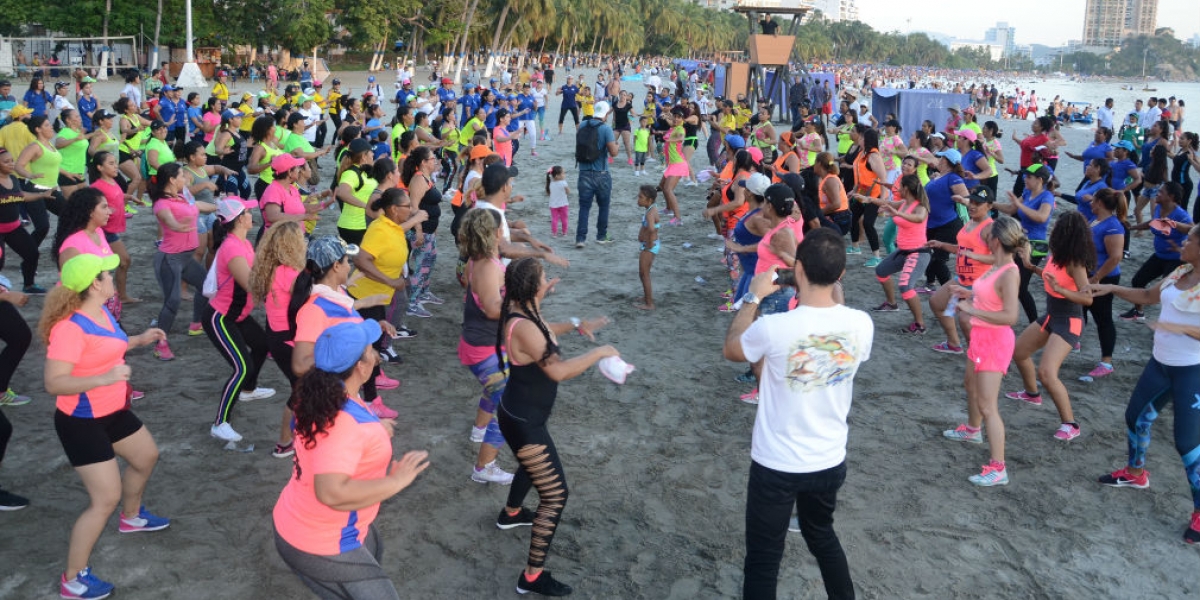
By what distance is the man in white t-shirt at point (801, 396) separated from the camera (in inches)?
142

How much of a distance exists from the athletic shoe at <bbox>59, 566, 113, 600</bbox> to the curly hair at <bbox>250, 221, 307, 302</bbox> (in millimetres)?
1932

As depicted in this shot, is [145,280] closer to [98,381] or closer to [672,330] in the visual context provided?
[672,330]

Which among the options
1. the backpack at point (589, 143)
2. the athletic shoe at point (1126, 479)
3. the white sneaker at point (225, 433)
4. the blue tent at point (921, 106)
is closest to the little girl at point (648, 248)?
the backpack at point (589, 143)

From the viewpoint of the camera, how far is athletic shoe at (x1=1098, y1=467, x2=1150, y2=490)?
19.4 ft

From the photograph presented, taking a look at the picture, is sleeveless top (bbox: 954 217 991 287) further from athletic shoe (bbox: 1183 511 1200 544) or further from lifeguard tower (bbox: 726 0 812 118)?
lifeguard tower (bbox: 726 0 812 118)

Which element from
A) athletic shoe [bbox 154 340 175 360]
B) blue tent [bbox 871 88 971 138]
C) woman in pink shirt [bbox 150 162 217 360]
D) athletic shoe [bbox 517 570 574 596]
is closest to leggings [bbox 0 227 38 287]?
woman in pink shirt [bbox 150 162 217 360]

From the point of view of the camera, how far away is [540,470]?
14.5 ft

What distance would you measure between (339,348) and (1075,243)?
5.30 meters

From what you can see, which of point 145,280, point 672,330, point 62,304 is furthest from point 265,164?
point 62,304

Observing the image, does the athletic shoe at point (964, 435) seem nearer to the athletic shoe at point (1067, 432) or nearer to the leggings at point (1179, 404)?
the athletic shoe at point (1067, 432)

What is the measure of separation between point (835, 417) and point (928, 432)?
3492 millimetres

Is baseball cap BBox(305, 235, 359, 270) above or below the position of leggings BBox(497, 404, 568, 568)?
above

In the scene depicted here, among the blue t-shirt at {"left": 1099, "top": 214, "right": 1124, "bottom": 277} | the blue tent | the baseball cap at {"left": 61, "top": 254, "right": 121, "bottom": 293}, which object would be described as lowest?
the baseball cap at {"left": 61, "top": 254, "right": 121, "bottom": 293}

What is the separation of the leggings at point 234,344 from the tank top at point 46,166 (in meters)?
5.38
